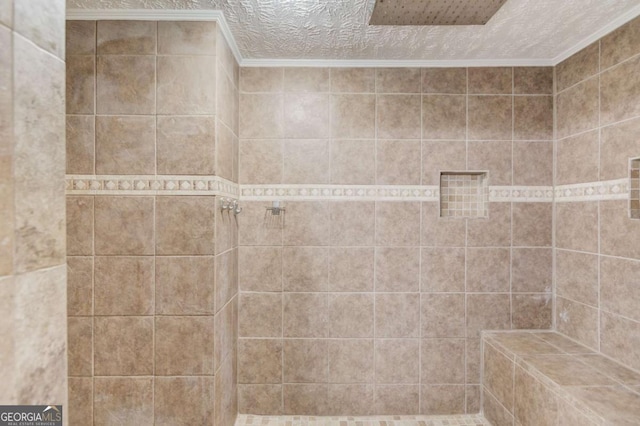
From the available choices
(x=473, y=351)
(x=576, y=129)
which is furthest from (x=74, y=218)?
(x=576, y=129)

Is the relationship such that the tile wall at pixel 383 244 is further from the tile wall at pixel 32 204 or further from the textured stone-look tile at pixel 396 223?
the tile wall at pixel 32 204

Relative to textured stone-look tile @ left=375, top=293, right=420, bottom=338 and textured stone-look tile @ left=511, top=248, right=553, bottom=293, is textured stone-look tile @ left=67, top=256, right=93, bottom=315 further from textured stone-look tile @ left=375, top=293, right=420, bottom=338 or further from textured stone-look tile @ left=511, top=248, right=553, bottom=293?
textured stone-look tile @ left=511, top=248, right=553, bottom=293

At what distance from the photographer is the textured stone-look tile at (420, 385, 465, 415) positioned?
8.00 feet

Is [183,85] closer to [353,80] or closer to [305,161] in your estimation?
[305,161]

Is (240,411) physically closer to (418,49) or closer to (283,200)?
(283,200)

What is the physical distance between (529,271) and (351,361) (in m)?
1.37

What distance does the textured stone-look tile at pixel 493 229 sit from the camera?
247 centimetres

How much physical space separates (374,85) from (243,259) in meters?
1.48

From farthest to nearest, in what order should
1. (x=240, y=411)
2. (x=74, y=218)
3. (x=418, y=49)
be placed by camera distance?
(x=240, y=411) < (x=418, y=49) < (x=74, y=218)

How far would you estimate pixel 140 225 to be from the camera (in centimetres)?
187

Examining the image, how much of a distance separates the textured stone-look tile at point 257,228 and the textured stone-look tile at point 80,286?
883mm

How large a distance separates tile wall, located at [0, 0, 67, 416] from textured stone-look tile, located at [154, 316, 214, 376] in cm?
118

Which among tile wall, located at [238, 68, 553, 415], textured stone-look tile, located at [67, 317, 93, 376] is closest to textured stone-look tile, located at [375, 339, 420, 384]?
tile wall, located at [238, 68, 553, 415]

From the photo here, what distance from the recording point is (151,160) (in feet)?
6.15
